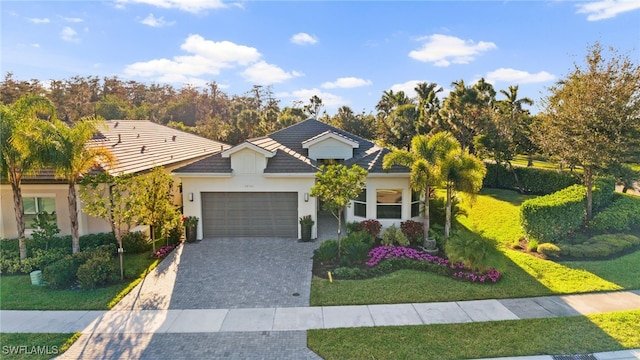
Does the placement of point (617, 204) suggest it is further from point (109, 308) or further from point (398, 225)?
point (109, 308)

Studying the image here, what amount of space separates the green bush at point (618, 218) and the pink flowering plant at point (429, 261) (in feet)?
26.0

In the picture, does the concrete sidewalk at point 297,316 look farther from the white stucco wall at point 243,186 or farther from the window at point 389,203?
the white stucco wall at point 243,186

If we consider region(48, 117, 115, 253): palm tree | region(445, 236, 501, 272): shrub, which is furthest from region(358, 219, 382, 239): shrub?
region(48, 117, 115, 253): palm tree

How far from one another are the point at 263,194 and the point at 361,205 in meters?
4.65

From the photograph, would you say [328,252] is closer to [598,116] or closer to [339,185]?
[339,185]

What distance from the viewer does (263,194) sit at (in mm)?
16484

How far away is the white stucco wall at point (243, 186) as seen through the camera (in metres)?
16.2

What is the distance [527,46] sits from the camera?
51.8 feet

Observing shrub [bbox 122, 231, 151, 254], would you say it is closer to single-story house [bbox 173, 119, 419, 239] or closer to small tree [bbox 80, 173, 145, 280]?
small tree [bbox 80, 173, 145, 280]

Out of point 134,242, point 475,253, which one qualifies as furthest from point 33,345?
point 475,253

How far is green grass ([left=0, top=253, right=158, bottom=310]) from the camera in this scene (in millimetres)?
10070

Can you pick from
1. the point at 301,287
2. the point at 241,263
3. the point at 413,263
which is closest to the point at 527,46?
the point at 413,263

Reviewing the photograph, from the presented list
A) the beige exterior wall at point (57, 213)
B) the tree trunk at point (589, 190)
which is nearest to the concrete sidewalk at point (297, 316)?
the beige exterior wall at point (57, 213)

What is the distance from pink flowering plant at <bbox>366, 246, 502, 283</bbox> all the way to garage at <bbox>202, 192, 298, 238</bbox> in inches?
182
